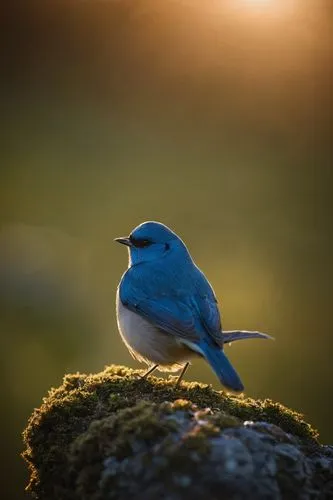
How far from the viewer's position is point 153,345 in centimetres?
559

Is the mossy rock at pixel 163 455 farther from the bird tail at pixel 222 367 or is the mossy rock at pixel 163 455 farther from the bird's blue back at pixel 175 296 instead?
the bird's blue back at pixel 175 296

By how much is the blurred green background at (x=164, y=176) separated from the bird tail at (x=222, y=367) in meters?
4.22

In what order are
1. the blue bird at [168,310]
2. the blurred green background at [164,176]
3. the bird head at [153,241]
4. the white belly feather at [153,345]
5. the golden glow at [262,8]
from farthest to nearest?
the golden glow at [262,8] → the blurred green background at [164,176] → the bird head at [153,241] → the white belly feather at [153,345] → the blue bird at [168,310]

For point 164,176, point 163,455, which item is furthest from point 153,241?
point 164,176

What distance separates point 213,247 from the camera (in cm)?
1338

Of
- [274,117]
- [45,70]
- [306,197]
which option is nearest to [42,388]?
[306,197]

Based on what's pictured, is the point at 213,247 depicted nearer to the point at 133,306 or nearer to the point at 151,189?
the point at 151,189

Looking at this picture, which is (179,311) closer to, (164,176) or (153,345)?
(153,345)

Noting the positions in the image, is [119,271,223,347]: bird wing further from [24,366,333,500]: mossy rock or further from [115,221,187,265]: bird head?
[24,366,333,500]: mossy rock

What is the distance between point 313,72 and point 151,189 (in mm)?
6242

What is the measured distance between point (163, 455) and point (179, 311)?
2148mm

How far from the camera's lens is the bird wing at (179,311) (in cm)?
529

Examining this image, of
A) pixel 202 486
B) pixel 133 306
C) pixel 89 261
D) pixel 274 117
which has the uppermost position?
pixel 274 117

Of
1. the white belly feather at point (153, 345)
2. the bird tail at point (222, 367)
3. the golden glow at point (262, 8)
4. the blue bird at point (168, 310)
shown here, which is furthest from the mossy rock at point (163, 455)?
the golden glow at point (262, 8)
